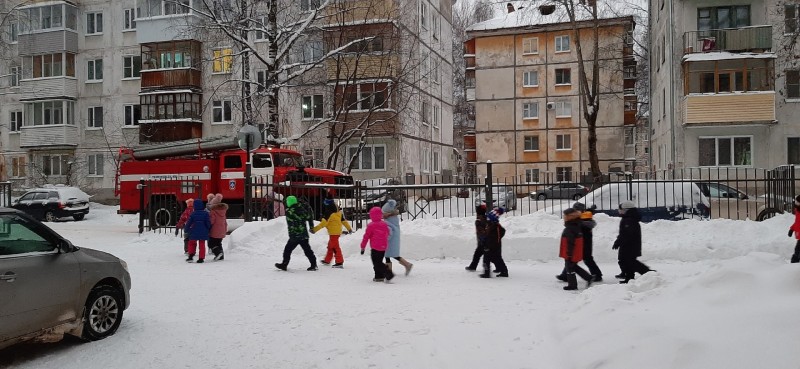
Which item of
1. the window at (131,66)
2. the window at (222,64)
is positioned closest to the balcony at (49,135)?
the window at (131,66)

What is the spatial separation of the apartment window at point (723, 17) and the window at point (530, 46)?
17.5m

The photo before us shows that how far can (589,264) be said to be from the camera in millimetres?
10352

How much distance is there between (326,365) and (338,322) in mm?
1642

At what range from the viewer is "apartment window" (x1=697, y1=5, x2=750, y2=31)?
97.8 feet

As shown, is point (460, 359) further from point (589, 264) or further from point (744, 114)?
point (744, 114)

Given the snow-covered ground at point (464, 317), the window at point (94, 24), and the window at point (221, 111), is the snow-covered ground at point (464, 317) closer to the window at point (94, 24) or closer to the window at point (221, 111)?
the window at point (221, 111)

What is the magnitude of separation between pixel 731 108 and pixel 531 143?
19.7 metres

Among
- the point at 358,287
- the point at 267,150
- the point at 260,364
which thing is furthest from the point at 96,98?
the point at 260,364

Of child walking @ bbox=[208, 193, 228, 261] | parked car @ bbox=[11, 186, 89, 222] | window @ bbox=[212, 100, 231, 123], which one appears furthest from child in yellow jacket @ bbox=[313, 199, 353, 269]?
window @ bbox=[212, 100, 231, 123]

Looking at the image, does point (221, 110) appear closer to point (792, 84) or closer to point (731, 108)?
point (731, 108)

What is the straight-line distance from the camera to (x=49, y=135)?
3881 centimetres

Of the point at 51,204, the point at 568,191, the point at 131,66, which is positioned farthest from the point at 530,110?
the point at 51,204

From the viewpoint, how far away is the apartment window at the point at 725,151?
2936 cm

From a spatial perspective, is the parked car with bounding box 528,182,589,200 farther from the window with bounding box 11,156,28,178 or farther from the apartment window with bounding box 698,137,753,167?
the window with bounding box 11,156,28,178
